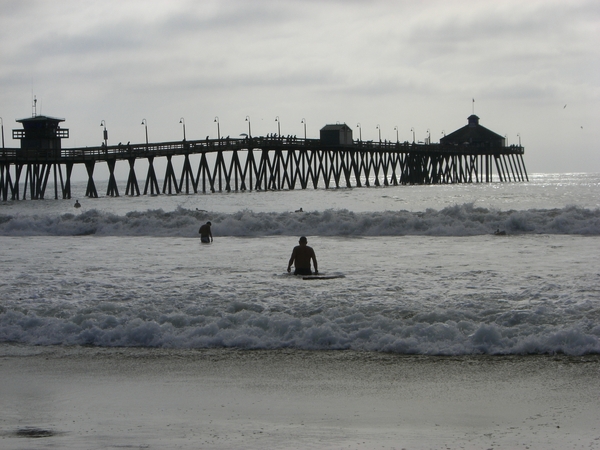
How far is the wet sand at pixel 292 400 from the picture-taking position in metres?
6.00

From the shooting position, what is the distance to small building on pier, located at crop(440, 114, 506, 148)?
314 ft

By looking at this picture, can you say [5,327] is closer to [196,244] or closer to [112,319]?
[112,319]

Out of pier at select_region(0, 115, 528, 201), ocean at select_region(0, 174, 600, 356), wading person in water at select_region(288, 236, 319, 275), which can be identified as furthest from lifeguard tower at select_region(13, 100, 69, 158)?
wading person in water at select_region(288, 236, 319, 275)

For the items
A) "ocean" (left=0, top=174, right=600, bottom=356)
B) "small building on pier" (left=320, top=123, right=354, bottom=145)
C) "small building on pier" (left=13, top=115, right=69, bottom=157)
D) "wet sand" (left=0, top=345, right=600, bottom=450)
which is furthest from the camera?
"small building on pier" (left=320, top=123, right=354, bottom=145)

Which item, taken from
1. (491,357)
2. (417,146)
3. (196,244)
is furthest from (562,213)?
(417,146)

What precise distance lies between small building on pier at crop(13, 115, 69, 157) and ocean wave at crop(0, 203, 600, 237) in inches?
976

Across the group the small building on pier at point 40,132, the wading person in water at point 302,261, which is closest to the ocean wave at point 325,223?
the wading person in water at point 302,261

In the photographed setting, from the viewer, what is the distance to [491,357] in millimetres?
8875

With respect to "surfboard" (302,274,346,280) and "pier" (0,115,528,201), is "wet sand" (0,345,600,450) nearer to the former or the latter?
"surfboard" (302,274,346,280)

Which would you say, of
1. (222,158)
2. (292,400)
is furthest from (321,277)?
(222,158)

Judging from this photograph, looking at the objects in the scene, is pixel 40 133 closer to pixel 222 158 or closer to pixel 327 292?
pixel 222 158

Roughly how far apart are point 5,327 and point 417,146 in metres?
72.9

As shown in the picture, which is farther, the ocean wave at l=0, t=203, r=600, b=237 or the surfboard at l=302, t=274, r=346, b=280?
the ocean wave at l=0, t=203, r=600, b=237

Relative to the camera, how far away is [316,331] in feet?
32.0
